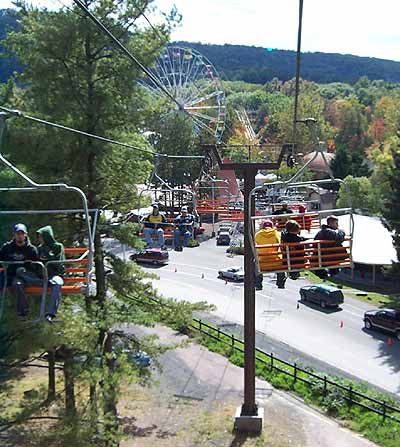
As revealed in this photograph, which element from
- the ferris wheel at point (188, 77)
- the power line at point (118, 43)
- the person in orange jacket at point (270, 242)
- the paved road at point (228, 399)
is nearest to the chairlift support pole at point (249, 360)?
the paved road at point (228, 399)

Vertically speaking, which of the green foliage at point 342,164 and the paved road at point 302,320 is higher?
the green foliage at point 342,164

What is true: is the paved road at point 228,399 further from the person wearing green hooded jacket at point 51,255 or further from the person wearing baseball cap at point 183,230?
the person wearing green hooded jacket at point 51,255

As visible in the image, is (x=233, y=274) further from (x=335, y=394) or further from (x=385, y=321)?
(x=335, y=394)

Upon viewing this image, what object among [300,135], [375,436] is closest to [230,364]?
[375,436]

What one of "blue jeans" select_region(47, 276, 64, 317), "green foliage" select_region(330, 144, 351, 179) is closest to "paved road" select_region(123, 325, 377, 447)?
"blue jeans" select_region(47, 276, 64, 317)

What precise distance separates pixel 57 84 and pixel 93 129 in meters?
1.31

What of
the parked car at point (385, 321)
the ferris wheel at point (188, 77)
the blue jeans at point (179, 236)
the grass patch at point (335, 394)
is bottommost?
the grass patch at point (335, 394)

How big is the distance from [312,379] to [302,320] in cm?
764

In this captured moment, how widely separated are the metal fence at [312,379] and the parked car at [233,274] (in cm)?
947

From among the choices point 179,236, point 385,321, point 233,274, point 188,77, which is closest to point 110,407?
point 179,236

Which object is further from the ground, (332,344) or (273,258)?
(273,258)

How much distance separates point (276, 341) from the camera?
24812mm

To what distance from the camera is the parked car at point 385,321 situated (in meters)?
25.7

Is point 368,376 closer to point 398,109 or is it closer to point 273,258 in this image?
point 273,258
